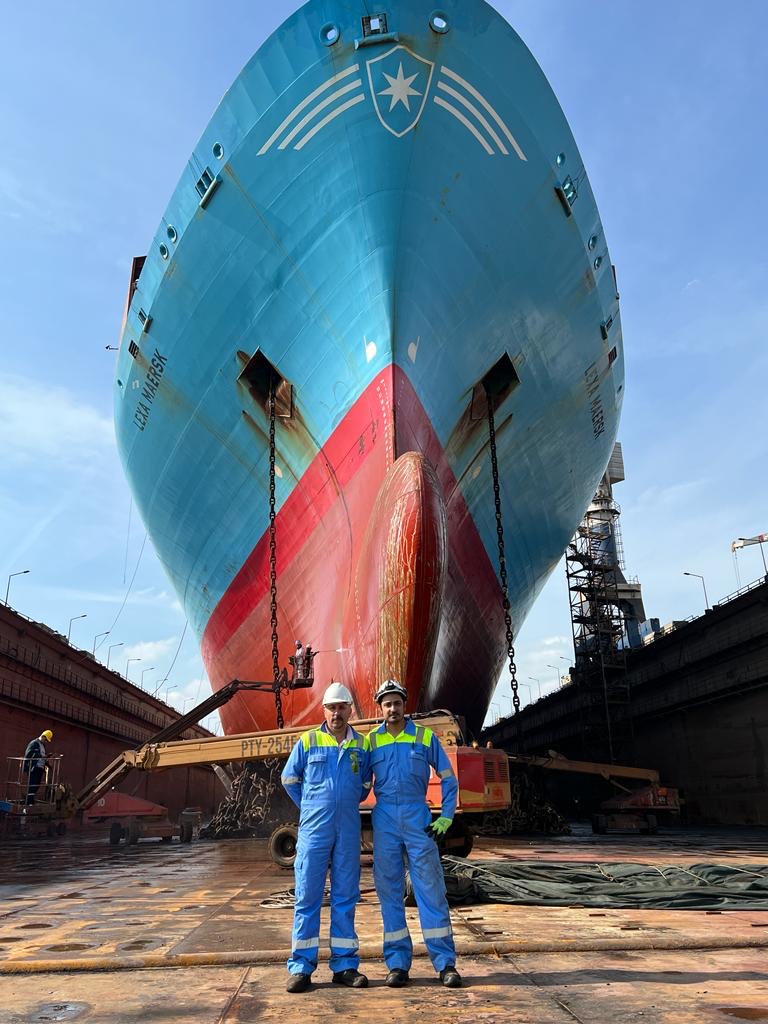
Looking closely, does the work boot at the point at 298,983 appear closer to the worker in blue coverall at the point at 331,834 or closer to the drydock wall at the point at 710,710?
the worker in blue coverall at the point at 331,834

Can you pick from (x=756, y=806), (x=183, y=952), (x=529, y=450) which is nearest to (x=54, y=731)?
(x=529, y=450)

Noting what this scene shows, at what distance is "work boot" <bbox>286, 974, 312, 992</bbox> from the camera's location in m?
2.59

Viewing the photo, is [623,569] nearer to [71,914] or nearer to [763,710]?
[763,710]

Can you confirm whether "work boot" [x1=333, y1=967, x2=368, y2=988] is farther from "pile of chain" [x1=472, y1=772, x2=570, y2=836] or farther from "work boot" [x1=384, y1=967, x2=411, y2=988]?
"pile of chain" [x1=472, y1=772, x2=570, y2=836]

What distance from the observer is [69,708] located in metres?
21.9

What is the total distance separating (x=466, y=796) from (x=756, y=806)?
13.5 meters

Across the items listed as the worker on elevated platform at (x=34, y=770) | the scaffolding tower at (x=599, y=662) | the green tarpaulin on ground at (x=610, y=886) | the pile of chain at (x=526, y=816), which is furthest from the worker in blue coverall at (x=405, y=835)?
the scaffolding tower at (x=599, y=662)

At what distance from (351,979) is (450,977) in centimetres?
36

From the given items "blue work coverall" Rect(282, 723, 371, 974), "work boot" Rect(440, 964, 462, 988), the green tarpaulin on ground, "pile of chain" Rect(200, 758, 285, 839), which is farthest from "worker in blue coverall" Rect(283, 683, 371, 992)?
"pile of chain" Rect(200, 758, 285, 839)

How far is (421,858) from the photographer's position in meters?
2.97

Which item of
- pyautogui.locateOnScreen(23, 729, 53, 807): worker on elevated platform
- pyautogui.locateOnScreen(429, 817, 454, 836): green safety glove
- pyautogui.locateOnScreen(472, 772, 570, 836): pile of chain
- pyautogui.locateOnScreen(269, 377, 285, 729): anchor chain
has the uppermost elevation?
pyautogui.locateOnScreen(269, 377, 285, 729): anchor chain

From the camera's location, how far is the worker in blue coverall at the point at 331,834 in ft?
9.05

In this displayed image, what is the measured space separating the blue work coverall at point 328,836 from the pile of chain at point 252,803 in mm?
8231

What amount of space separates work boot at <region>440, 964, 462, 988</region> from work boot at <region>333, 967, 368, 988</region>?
274 mm
